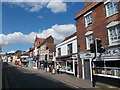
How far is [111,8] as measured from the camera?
46.4 feet

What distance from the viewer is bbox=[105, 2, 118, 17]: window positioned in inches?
538

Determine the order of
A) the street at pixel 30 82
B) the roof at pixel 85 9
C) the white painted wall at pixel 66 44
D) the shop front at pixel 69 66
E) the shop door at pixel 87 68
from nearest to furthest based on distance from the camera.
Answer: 1. the street at pixel 30 82
2. the roof at pixel 85 9
3. the shop door at pixel 87 68
4. the shop front at pixel 69 66
5. the white painted wall at pixel 66 44

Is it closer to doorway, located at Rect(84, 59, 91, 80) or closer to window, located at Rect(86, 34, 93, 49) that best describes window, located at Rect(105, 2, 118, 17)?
window, located at Rect(86, 34, 93, 49)

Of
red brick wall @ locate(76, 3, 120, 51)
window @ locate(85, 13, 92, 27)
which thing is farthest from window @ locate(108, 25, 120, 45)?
window @ locate(85, 13, 92, 27)

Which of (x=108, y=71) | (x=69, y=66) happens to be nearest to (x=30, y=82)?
(x=108, y=71)

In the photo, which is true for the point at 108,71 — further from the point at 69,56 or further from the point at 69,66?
the point at 69,66

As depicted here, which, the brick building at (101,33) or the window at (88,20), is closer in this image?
the brick building at (101,33)

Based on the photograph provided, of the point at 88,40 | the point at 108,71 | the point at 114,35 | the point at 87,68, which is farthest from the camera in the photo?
the point at 88,40

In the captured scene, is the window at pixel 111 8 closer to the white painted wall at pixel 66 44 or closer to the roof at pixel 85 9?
the roof at pixel 85 9

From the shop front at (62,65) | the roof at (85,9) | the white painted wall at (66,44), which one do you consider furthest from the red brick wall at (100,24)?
the shop front at (62,65)

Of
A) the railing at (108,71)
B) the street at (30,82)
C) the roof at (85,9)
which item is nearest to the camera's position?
the railing at (108,71)

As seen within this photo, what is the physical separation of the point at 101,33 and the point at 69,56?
8473 mm

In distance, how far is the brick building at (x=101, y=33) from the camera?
43.3ft

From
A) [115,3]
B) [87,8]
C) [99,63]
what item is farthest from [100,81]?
[87,8]
